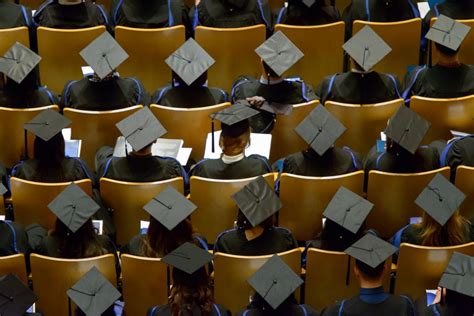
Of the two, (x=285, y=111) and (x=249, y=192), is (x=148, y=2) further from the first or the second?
(x=249, y=192)

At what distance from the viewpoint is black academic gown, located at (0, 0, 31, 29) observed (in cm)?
776

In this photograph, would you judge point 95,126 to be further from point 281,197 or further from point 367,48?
point 367,48

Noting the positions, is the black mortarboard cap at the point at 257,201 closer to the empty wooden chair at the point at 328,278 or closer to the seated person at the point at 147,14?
the empty wooden chair at the point at 328,278

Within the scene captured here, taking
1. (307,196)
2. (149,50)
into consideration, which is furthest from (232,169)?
(149,50)

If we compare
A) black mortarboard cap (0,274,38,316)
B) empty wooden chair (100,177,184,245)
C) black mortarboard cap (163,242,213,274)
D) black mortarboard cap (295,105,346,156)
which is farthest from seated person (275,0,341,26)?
black mortarboard cap (0,274,38,316)

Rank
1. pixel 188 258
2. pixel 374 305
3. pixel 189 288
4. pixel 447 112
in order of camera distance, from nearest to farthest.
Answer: pixel 374 305 → pixel 189 288 → pixel 188 258 → pixel 447 112

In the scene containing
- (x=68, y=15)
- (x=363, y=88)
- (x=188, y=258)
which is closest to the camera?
(x=188, y=258)

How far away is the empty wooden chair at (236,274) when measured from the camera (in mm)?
5562

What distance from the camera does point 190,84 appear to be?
273 inches

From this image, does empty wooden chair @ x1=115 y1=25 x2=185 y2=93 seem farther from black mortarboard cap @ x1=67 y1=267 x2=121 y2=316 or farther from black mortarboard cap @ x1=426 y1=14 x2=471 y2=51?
black mortarboard cap @ x1=67 y1=267 x2=121 y2=316

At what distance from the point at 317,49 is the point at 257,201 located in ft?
7.01

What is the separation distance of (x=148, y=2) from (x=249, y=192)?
254 centimetres

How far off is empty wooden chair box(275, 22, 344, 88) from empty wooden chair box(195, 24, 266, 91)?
218 millimetres

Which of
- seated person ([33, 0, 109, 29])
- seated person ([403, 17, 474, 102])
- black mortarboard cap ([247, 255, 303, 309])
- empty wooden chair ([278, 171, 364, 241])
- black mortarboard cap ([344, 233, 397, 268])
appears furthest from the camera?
seated person ([33, 0, 109, 29])
